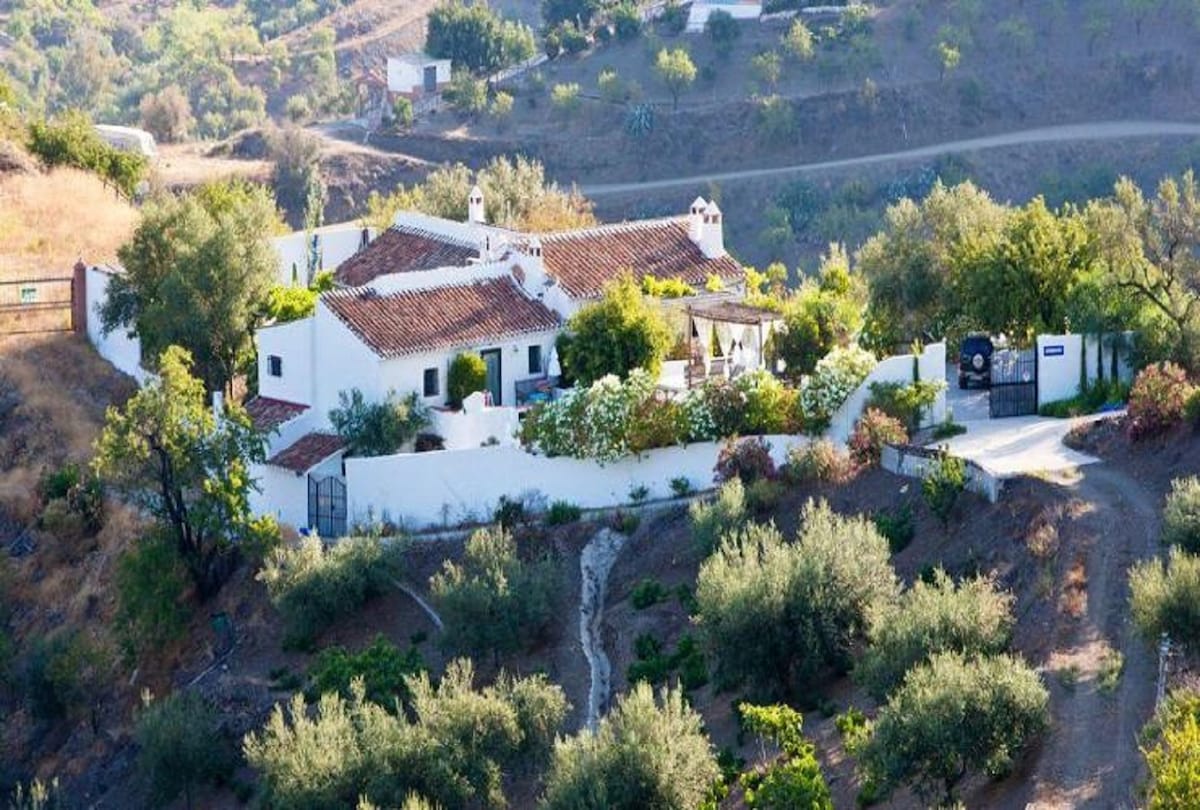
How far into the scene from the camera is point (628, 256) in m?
45.9

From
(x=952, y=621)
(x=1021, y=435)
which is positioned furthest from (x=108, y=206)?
(x=952, y=621)

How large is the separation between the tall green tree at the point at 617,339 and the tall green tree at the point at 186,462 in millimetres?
5654

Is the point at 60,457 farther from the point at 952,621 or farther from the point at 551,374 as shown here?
the point at 952,621

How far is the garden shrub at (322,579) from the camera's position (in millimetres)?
38344

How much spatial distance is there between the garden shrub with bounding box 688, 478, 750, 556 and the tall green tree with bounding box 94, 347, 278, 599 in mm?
7087

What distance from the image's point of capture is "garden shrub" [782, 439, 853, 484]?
38188 mm

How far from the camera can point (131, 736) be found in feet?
128

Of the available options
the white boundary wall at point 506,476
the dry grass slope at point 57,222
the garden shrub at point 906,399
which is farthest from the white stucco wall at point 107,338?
the garden shrub at point 906,399

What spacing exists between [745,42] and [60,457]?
55.3 metres

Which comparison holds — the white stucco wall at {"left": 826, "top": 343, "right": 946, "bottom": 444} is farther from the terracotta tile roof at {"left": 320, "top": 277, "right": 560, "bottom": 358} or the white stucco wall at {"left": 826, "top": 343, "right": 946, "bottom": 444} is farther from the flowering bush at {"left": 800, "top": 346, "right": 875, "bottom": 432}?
the terracotta tile roof at {"left": 320, "top": 277, "right": 560, "bottom": 358}

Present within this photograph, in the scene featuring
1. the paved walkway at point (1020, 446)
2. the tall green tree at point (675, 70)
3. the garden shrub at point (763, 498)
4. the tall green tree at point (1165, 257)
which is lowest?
the garden shrub at point (763, 498)

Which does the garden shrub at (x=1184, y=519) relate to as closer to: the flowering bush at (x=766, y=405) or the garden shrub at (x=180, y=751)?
the flowering bush at (x=766, y=405)

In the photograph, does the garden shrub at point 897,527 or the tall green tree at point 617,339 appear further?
the tall green tree at point 617,339

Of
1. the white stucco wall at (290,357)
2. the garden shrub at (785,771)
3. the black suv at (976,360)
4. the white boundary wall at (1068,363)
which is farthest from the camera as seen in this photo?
the white stucco wall at (290,357)
